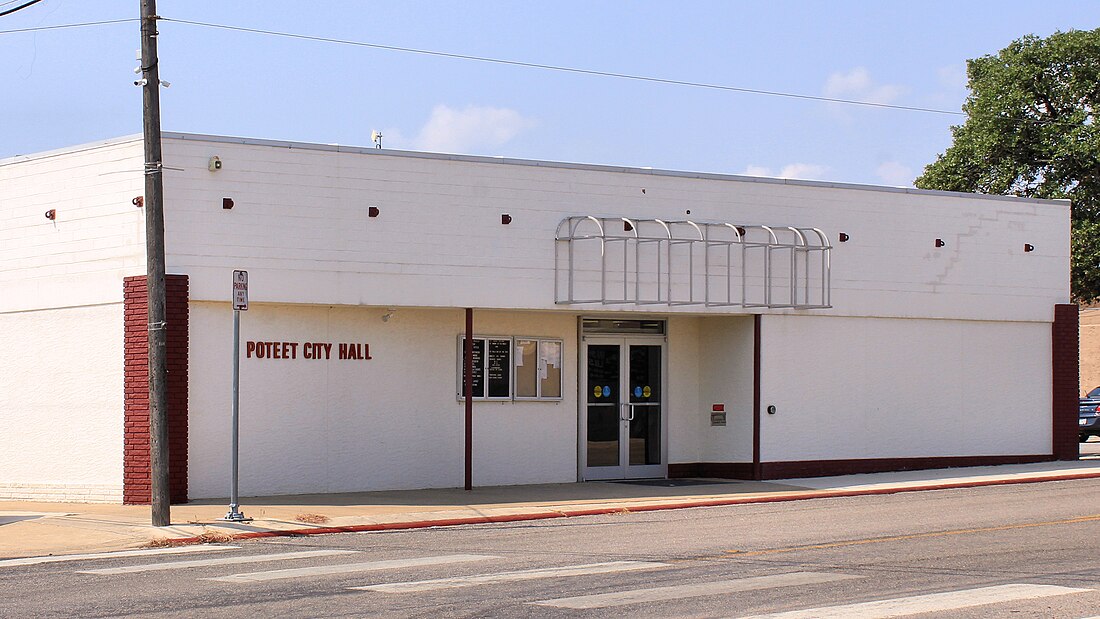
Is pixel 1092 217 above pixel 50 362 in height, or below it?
above

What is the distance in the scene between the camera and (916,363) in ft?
80.3

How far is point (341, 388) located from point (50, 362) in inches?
172

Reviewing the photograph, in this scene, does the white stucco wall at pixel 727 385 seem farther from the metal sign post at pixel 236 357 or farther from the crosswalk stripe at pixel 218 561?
the crosswalk stripe at pixel 218 561

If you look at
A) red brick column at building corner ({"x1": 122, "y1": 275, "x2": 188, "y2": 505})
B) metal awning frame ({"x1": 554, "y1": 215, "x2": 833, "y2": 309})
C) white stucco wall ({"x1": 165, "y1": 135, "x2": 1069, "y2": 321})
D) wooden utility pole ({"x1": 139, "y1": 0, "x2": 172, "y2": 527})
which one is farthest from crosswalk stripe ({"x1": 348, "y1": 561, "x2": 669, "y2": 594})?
metal awning frame ({"x1": 554, "y1": 215, "x2": 833, "y2": 309})

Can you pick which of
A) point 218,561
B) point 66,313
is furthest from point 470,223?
point 218,561

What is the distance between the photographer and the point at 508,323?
2184 centimetres

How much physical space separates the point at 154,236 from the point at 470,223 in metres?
5.81

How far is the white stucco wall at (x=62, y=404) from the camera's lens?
19234 millimetres

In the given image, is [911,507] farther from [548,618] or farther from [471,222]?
[548,618]

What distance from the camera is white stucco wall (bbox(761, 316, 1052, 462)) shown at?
23125 millimetres

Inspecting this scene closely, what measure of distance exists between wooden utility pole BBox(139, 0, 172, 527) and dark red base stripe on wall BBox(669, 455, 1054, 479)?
1011cm

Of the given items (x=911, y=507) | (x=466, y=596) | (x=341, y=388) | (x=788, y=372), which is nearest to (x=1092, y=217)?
(x=788, y=372)

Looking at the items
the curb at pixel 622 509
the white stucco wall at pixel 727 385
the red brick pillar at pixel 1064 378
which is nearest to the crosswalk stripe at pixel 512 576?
the curb at pixel 622 509

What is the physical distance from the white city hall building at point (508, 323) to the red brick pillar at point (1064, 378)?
1.7 inches
